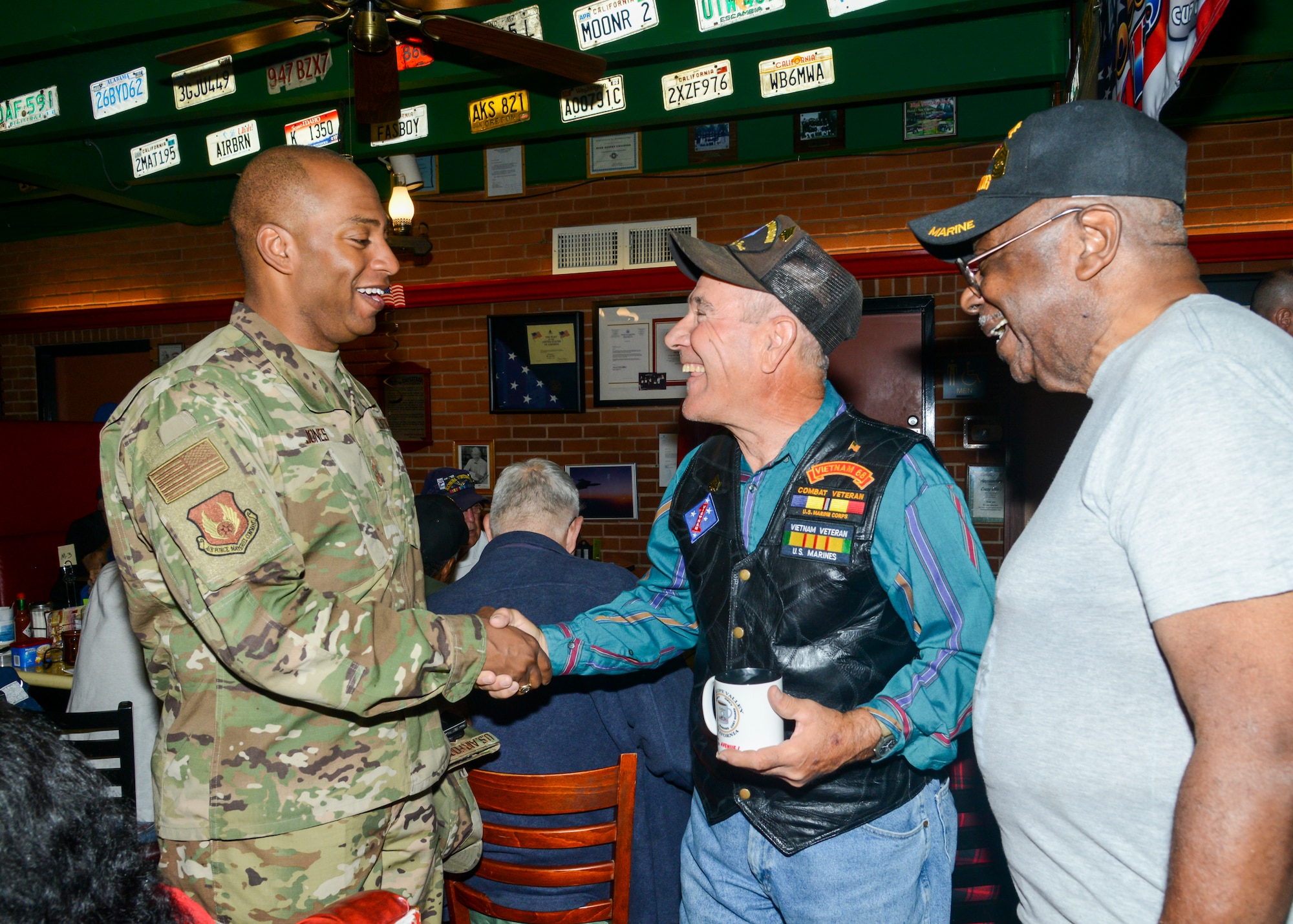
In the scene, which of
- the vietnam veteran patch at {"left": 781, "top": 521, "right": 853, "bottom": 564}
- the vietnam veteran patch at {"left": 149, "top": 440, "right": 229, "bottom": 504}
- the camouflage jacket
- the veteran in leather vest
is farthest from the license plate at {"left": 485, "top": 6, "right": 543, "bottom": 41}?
the vietnam veteran patch at {"left": 781, "top": 521, "right": 853, "bottom": 564}

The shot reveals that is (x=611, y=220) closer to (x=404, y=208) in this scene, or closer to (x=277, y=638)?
(x=404, y=208)

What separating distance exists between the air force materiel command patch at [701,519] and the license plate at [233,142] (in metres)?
4.81

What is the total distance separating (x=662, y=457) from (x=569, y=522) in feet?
10.9

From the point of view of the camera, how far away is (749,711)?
4.00 feet

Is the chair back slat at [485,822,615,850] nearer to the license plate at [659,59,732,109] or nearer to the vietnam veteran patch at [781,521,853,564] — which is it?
the vietnam veteran patch at [781,521,853,564]

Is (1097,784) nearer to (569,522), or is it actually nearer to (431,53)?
(569,522)

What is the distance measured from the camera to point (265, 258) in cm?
172

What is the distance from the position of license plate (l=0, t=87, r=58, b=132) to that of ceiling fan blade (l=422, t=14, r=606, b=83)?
2.98 meters

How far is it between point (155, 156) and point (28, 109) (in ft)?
2.47

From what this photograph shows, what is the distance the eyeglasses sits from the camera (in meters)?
1.10

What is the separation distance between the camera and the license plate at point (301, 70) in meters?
4.42

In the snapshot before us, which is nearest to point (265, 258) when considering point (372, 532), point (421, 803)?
point (372, 532)

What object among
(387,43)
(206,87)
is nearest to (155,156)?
(206,87)

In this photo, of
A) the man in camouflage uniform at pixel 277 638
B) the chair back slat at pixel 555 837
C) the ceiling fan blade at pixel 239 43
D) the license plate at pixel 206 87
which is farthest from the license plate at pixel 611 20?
the chair back slat at pixel 555 837
